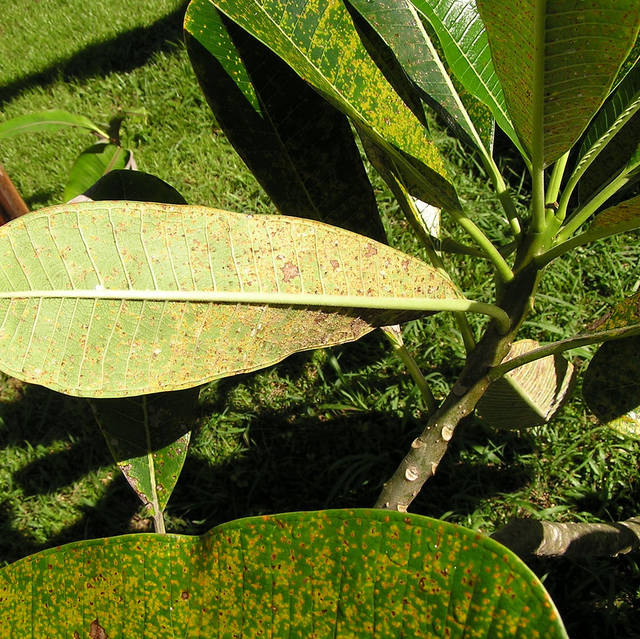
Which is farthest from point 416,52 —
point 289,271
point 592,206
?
point 289,271

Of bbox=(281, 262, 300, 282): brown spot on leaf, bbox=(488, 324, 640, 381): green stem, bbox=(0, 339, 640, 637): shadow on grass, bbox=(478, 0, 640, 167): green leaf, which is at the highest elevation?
bbox=(478, 0, 640, 167): green leaf

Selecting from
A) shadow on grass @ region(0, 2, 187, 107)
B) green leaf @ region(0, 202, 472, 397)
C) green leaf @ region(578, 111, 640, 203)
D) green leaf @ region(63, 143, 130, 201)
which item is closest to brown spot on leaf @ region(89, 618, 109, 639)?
green leaf @ region(0, 202, 472, 397)

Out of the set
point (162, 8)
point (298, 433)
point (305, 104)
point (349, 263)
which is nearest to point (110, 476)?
point (298, 433)

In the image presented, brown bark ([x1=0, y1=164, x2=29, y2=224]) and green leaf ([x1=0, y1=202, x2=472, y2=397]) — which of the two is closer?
green leaf ([x1=0, y1=202, x2=472, y2=397])

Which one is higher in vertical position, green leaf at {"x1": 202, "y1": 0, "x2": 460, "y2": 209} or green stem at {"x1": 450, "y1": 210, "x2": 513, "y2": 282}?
green leaf at {"x1": 202, "y1": 0, "x2": 460, "y2": 209}

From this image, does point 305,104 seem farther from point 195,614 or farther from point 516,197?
point 516,197

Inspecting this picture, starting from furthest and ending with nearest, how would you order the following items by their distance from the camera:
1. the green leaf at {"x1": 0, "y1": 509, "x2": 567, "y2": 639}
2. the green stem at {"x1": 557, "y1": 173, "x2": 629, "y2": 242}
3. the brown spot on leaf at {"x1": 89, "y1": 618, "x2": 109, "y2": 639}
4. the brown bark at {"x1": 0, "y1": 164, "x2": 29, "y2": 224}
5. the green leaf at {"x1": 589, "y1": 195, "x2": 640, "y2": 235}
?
the brown bark at {"x1": 0, "y1": 164, "x2": 29, "y2": 224} < the green stem at {"x1": 557, "y1": 173, "x2": 629, "y2": 242} < the green leaf at {"x1": 589, "y1": 195, "x2": 640, "y2": 235} < the brown spot on leaf at {"x1": 89, "y1": 618, "x2": 109, "y2": 639} < the green leaf at {"x1": 0, "y1": 509, "x2": 567, "y2": 639}

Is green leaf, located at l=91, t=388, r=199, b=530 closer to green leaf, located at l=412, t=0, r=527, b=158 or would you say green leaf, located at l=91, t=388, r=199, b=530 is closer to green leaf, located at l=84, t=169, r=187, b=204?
green leaf, located at l=84, t=169, r=187, b=204

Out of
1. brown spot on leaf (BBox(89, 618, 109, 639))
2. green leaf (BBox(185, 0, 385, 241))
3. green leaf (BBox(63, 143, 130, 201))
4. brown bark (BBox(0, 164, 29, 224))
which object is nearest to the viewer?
brown spot on leaf (BBox(89, 618, 109, 639))
